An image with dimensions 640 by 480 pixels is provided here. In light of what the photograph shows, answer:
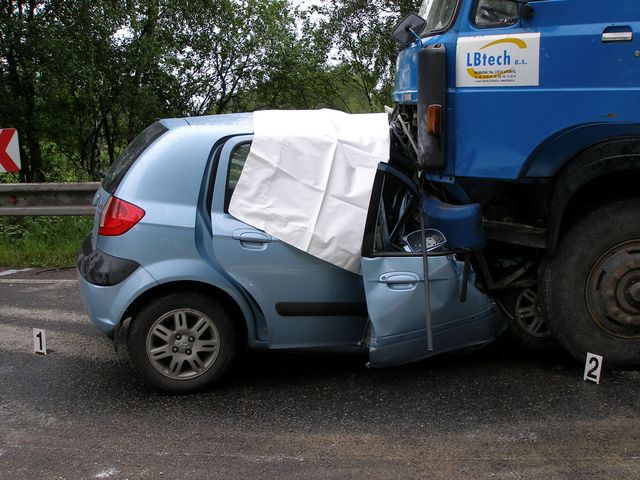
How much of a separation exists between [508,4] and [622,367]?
7.85 ft

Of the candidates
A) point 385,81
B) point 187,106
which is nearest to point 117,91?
point 187,106

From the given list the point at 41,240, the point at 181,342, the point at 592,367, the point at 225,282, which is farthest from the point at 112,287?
the point at 41,240

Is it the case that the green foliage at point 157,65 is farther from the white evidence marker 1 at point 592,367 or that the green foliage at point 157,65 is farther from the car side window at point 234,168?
the white evidence marker 1 at point 592,367

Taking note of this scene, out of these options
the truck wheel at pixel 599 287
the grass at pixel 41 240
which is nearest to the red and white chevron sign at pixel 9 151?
the grass at pixel 41 240

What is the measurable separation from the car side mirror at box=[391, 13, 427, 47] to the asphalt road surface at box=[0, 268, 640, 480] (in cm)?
221

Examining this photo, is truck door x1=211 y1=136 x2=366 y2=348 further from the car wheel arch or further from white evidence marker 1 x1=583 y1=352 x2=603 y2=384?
white evidence marker 1 x1=583 y1=352 x2=603 y2=384

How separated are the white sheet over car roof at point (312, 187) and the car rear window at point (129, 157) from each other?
2.28 feet

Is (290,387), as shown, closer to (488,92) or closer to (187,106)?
(488,92)

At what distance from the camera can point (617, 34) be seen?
152 inches

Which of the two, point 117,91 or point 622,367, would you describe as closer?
point 622,367

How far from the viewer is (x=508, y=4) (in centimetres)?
411

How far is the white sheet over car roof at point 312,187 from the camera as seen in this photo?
13.6ft

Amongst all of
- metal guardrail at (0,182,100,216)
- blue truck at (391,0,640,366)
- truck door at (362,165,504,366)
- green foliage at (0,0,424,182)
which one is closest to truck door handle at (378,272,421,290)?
truck door at (362,165,504,366)

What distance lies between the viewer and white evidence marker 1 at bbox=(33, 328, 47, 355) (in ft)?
16.5
